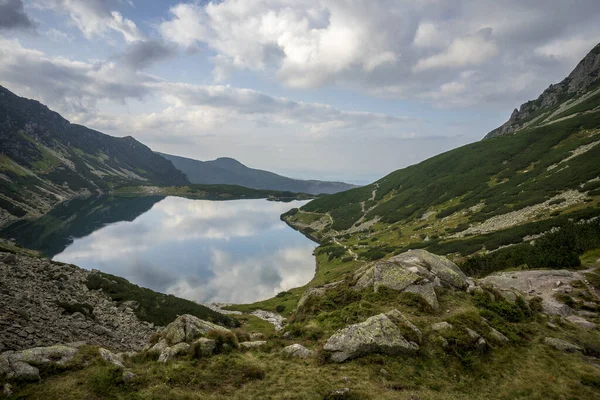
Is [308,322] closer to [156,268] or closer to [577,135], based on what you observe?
[156,268]

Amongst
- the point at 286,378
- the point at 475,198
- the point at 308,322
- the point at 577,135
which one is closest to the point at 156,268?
the point at 308,322

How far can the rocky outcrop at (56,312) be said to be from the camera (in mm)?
18609

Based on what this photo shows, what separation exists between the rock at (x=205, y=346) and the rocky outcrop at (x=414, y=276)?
12.6 m

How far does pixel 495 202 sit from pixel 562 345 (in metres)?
78.2

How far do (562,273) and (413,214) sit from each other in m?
80.3

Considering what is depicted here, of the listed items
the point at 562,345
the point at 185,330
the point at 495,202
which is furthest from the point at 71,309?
the point at 495,202

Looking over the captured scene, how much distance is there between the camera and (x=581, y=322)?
2266cm

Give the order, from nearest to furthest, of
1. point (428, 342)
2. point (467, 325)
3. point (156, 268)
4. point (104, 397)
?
point (104, 397) < point (428, 342) < point (467, 325) < point (156, 268)

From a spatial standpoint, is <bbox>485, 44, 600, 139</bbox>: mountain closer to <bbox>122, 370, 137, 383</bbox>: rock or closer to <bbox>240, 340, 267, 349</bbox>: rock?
<bbox>240, 340, 267, 349</bbox>: rock

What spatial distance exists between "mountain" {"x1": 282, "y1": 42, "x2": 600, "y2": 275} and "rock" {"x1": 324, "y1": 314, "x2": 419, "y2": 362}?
1326 inches

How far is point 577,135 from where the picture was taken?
101 m

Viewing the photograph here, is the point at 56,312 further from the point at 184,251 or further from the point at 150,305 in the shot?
the point at 184,251

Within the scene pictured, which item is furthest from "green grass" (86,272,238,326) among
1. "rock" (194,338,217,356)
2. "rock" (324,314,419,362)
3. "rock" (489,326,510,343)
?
"rock" (489,326,510,343)

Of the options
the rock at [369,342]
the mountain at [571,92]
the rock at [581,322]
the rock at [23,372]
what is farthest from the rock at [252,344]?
the mountain at [571,92]
